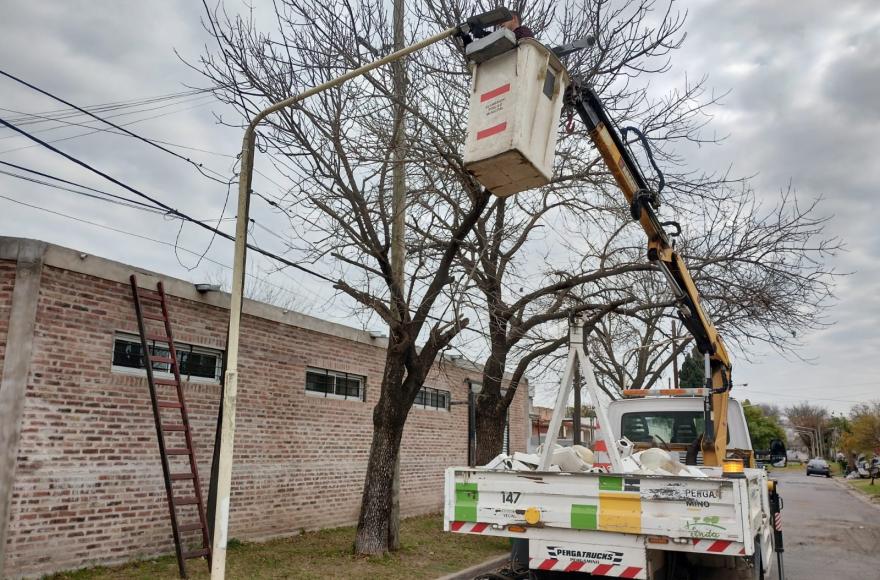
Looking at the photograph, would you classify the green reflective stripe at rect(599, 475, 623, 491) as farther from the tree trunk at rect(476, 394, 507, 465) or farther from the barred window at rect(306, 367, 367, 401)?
the tree trunk at rect(476, 394, 507, 465)

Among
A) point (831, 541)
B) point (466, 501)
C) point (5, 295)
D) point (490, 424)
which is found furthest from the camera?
point (831, 541)

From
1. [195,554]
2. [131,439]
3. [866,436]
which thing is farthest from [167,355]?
[866,436]

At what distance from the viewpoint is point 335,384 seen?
1352cm

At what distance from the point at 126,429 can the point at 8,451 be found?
5.08ft

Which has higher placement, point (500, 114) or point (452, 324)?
point (500, 114)

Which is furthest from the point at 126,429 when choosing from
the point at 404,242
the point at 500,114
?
the point at 500,114

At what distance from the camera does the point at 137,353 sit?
9383 mm

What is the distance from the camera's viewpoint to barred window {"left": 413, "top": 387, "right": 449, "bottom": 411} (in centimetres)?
1659

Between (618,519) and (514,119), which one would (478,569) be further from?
(514,119)

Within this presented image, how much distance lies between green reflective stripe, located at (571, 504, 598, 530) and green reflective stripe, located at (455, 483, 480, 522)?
3.09ft

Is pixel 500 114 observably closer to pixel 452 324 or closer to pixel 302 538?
pixel 452 324

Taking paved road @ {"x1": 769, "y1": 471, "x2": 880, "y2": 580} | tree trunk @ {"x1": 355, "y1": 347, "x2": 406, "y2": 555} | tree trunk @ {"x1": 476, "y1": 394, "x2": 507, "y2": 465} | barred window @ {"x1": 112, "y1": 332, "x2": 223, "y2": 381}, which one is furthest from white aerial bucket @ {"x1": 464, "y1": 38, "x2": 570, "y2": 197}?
tree trunk @ {"x1": 476, "y1": 394, "x2": 507, "y2": 465}

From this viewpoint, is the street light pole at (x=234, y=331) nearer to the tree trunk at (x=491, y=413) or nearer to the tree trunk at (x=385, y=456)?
the tree trunk at (x=385, y=456)

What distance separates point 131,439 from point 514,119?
23.2ft
